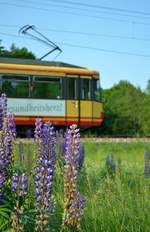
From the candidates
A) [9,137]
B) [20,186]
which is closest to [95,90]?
[9,137]

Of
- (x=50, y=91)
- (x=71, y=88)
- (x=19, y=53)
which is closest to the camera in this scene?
(x=50, y=91)

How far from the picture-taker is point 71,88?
78.3ft

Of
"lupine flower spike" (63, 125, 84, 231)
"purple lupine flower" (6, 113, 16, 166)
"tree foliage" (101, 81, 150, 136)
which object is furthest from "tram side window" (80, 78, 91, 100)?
"lupine flower spike" (63, 125, 84, 231)

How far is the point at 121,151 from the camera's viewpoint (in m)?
15.5

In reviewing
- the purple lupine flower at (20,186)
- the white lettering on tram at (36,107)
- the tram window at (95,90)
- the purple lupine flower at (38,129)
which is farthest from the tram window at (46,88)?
the purple lupine flower at (20,186)

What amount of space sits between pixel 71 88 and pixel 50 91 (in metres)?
0.99

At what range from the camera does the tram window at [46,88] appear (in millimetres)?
23172

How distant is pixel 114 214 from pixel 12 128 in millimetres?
1000

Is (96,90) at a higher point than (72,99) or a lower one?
higher

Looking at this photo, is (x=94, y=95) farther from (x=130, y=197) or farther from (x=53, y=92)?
(x=130, y=197)

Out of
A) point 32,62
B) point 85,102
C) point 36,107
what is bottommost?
point 36,107

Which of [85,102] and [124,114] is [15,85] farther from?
[124,114]

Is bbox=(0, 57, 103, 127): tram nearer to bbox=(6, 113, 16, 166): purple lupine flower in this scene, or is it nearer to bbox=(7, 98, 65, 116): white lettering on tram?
bbox=(7, 98, 65, 116): white lettering on tram

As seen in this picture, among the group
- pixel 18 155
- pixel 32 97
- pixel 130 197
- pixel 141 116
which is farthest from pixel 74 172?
pixel 141 116
